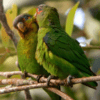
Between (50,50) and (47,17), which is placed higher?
(47,17)

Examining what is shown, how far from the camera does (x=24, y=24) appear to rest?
1.55 metres

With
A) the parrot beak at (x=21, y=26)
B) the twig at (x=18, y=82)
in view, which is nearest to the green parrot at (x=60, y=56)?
the twig at (x=18, y=82)

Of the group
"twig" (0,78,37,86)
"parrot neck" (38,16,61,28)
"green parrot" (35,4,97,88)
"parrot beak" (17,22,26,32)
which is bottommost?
"twig" (0,78,37,86)

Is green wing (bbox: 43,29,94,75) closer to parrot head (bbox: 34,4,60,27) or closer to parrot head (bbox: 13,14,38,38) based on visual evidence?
parrot head (bbox: 34,4,60,27)

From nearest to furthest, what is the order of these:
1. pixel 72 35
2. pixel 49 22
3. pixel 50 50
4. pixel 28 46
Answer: pixel 50 50, pixel 49 22, pixel 28 46, pixel 72 35

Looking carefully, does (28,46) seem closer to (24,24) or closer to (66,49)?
(24,24)

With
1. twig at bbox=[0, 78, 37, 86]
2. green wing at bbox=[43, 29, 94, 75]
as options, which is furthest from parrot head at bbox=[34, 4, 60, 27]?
twig at bbox=[0, 78, 37, 86]

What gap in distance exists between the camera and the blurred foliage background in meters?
1.65

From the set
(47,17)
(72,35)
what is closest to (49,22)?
(47,17)

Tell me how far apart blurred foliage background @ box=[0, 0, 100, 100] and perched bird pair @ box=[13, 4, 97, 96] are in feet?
0.55

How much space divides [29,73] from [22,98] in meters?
0.79

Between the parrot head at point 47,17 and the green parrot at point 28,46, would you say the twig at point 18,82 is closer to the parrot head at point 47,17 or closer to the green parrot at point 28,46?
the green parrot at point 28,46

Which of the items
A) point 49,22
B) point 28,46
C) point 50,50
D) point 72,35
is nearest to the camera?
point 50,50

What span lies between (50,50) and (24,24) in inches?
19.0
